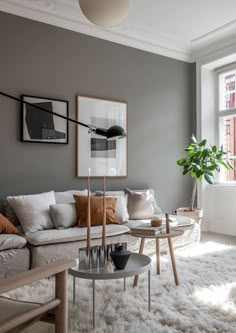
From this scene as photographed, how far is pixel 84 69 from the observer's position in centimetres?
443

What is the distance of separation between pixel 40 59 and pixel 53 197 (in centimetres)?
170

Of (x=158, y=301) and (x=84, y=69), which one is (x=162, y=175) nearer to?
(x=84, y=69)

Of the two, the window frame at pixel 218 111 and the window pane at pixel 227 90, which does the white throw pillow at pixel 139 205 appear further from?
the window pane at pixel 227 90

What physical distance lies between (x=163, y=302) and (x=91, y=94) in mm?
2909

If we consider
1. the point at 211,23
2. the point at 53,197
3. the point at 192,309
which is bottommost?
the point at 192,309

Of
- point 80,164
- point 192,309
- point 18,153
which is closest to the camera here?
point 192,309

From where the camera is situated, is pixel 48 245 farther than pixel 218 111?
No

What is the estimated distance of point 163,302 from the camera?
2469 mm

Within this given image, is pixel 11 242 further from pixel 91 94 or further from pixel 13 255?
pixel 91 94

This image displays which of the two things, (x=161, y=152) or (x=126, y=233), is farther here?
(x=161, y=152)

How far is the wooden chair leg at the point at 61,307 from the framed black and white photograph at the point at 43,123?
2.65 meters

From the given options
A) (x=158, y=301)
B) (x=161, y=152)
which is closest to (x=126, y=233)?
(x=158, y=301)

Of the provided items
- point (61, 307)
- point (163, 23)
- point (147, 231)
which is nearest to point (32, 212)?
point (147, 231)

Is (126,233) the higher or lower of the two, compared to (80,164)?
lower
